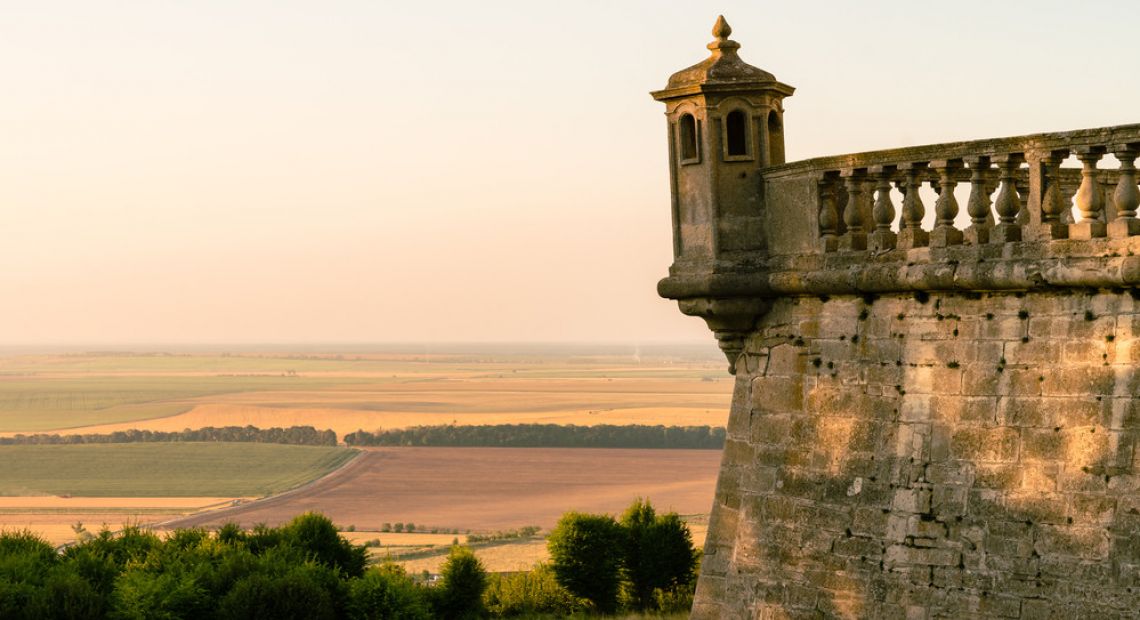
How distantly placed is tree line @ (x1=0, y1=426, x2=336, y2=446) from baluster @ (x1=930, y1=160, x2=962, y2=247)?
481 feet

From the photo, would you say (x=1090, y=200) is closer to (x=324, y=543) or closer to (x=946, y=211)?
(x=946, y=211)

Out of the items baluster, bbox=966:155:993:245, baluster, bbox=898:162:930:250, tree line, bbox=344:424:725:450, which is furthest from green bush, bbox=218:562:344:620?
tree line, bbox=344:424:725:450

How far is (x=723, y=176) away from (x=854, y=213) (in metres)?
1.66

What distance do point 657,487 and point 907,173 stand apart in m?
90.9

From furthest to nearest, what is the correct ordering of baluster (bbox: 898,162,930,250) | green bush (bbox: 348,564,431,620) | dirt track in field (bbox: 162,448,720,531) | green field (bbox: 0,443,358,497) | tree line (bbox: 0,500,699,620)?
green field (bbox: 0,443,358,497) < dirt track in field (bbox: 162,448,720,531) < green bush (bbox: 348,564,431,620) < tree line (bbox: 0,500,699,620) < baluster (bbox: 898,162,930,250)

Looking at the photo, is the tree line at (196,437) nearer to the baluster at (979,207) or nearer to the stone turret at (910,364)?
the stone turret at (910,364)

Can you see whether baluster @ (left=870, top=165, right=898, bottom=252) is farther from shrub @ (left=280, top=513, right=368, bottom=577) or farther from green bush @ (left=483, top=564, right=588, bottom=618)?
green bush @ (left=483, top=564, right=588, bottom=618)

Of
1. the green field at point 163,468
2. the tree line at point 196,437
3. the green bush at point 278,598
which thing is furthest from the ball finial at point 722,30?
the tree line at point 196,437

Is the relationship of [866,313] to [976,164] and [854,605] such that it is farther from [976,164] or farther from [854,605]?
[854,605]

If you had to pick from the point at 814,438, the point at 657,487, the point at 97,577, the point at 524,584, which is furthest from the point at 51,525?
the point at 814,438

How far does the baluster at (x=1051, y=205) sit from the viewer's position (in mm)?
11312

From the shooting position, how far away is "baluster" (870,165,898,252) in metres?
12.8

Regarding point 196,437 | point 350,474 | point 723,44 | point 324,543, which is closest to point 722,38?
point 723,44

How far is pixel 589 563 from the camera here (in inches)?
1188
